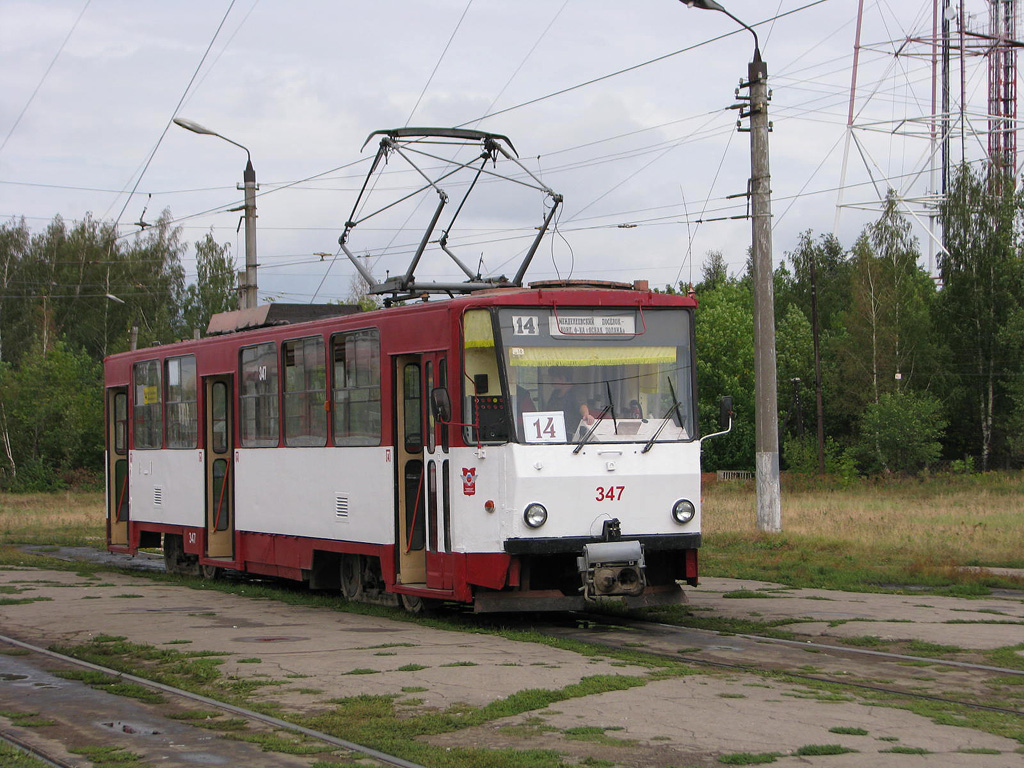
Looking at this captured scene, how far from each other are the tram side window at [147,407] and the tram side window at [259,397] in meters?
3.41

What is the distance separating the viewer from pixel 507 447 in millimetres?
12242

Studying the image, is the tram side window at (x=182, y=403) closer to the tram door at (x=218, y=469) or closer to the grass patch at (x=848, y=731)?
the tram door at (x=218, y=469)

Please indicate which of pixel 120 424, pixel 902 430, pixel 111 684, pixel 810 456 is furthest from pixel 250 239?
pixel 810 456

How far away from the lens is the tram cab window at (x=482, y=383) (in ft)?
40.6

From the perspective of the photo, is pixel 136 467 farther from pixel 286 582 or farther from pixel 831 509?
pixel 831 509

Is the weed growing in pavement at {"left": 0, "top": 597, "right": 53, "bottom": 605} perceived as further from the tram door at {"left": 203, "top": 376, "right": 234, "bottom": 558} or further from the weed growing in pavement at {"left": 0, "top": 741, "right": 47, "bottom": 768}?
the weed growing in pavement at {"left": 0, "top": 741, "right": 47, "bottom": 768}

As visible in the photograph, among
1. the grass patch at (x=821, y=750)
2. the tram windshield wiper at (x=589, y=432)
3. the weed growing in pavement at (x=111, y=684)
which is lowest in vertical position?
the weed growing in pavement at (x=111, y=684)

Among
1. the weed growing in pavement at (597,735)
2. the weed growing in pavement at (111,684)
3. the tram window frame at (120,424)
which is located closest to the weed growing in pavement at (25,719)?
the weed growing in pavement at (111,684)

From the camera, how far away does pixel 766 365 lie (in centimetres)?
2202

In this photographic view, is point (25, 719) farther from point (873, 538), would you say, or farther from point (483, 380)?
point (873, 538)

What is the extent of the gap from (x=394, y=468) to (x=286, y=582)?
19.2ft

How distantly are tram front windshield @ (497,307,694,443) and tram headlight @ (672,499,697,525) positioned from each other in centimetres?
64

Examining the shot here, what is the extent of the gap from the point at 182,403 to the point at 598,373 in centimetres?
881

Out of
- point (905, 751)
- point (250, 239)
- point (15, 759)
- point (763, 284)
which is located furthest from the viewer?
point (250, 239)
